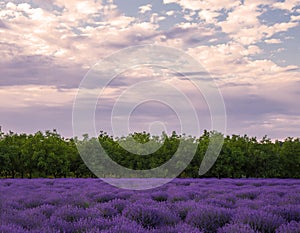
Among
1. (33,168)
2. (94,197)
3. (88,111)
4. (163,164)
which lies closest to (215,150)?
(163,164)

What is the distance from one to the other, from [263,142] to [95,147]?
1182 cm

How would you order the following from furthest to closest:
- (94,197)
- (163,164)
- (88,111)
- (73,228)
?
(163,164)
(88,111)
(94,197)
(73,228)

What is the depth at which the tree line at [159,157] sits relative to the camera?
85.0ft

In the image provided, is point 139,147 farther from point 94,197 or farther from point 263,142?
point 94,197

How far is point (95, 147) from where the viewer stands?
26734 millimetres

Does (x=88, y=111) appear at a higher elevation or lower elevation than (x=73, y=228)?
higher

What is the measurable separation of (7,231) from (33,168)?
23.1 metres

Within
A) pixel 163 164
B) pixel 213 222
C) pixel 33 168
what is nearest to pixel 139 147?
pixel 163 164

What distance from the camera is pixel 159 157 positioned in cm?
2708

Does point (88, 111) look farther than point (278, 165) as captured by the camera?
No

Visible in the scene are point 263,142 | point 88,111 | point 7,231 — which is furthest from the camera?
point 263,142

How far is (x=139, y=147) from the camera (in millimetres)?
27141

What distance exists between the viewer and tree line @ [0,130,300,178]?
25.9 meters

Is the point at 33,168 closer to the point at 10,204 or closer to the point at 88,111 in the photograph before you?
the point at 88,111
